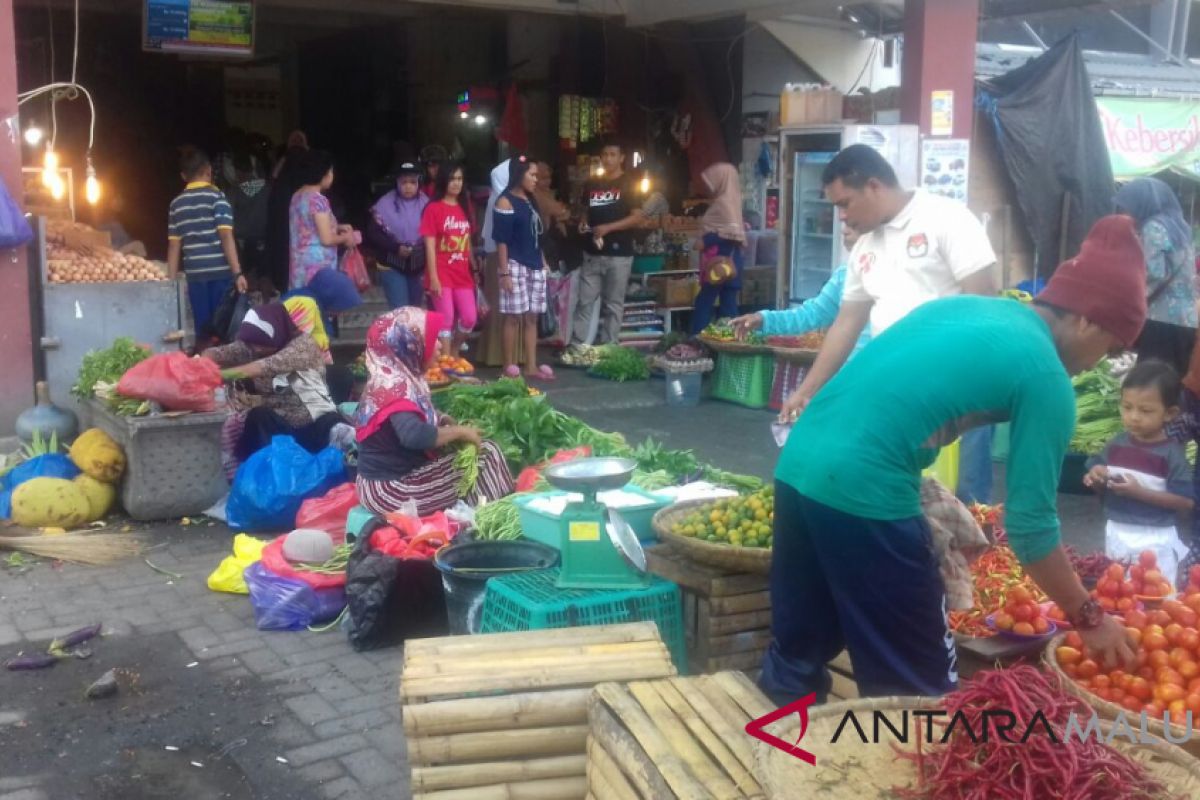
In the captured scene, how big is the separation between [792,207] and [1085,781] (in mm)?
9649

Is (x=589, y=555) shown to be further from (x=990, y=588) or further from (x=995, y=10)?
(x=995, y=10)

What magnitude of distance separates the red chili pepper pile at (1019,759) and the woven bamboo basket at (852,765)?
0.07 m

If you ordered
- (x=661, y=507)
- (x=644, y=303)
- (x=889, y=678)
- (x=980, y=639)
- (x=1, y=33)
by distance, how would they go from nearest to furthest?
(x=889, y=678) → (x=980, y=639) → (x=661, y=507) → (x=1, y=33) → (x=644, y=303)

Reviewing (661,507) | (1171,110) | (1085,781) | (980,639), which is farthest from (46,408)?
(1171,110)

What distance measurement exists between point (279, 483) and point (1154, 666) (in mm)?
4767

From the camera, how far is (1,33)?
305 inches

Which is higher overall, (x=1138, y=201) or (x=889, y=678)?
(x=1138, y=201)

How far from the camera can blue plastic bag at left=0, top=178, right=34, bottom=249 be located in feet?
24.7

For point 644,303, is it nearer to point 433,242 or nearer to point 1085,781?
point 433,242

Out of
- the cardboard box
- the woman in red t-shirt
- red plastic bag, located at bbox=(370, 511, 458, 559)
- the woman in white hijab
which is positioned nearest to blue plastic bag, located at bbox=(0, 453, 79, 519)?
red plastic bag, located at bbox=(370, 511, 458, 559)

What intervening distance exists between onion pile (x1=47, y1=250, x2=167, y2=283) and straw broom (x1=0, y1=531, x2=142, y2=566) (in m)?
2.16

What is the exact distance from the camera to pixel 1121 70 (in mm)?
14688

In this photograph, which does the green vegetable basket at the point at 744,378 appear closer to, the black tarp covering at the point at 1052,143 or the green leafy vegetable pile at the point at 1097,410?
the green leafy vegetable pile at the point at 1097,410

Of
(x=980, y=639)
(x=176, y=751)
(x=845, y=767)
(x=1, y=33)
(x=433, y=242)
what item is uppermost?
(x=1, y=33)
